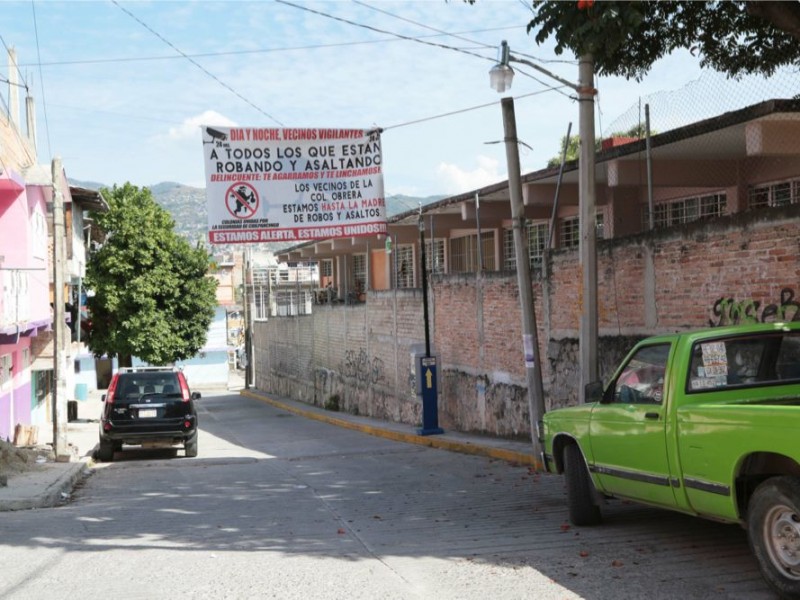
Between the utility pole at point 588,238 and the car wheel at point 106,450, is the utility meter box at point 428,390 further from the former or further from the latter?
the utility pole at point 588,238

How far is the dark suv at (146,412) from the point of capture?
18328mm

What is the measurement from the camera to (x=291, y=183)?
15.3 metres

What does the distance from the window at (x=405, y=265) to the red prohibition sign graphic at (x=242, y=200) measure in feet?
61.7

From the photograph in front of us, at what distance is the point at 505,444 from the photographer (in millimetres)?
16344

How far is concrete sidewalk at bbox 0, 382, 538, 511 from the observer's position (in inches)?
468

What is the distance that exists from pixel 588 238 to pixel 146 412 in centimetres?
1023

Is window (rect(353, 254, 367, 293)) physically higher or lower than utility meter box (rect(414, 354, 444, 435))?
higher

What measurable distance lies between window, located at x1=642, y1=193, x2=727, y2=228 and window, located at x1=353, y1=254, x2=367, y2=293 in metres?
23.2

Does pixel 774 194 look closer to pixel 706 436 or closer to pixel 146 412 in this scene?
pixel 706 436

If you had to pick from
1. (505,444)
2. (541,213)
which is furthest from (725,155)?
(541,213)

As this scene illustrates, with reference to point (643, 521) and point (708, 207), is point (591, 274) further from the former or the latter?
point (708, 207)

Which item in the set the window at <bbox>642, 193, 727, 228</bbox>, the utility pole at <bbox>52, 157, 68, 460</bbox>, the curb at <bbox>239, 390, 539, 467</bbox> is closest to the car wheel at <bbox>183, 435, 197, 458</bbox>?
the utility pole at <bbox>52, 157, 68, 460</bbox>

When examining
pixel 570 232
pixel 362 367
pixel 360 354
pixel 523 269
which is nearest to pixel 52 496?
pixel 523 269

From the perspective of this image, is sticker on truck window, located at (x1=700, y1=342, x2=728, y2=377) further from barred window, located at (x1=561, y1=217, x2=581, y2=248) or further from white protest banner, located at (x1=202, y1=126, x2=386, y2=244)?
barred window, located at (x1=561, y1=217, x2=581, y2=248)
